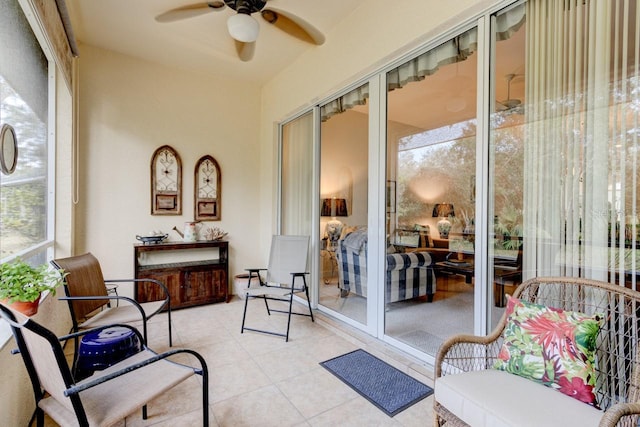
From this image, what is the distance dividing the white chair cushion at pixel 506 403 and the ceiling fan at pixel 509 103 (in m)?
1.54

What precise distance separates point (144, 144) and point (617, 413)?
468cm

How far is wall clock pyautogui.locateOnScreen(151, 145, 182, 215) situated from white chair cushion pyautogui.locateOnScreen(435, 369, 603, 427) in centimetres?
382

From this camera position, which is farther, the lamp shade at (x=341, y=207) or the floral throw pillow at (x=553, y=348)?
the lamp shade at (x=341, y=207)

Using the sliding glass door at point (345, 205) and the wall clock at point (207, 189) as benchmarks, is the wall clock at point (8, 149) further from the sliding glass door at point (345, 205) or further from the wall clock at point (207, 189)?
the sliding glass door at point (345, 205)

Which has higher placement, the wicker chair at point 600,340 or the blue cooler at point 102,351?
the wicker chair at point 600,340

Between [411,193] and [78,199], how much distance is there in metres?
3.70

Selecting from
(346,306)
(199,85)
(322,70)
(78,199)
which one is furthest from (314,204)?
(78,199)

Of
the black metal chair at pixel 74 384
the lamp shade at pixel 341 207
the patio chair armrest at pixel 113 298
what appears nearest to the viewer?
the black metal chair at pixel 74 384

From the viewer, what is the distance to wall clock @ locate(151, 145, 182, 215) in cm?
410

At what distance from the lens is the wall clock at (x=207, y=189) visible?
4383 millimetres

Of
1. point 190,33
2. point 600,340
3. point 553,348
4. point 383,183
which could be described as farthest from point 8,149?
point 600,340

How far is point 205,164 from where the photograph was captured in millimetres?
4438

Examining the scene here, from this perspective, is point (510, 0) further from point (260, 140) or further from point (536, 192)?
point (260, 140)

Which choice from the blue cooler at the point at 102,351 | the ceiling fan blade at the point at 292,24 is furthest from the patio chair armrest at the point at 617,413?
the ceiling fan blade at the point at 292,24
